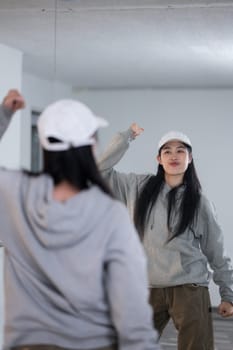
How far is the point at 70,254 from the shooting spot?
3.74 ft

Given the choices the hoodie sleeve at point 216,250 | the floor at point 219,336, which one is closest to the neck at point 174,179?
the hoodie sleeve at point 216,250

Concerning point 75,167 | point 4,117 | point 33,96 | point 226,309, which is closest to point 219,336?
point 33,96

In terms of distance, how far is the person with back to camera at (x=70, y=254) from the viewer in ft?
3.69

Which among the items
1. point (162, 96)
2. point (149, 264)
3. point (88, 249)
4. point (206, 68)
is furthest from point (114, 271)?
point (162, 96)

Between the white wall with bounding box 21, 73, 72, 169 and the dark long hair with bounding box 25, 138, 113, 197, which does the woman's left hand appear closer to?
the dark long hair with bounding box 25, 138, 113, 197

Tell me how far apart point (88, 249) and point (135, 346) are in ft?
→ 0.58

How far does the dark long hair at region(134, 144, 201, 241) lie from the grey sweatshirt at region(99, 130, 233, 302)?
1 cm

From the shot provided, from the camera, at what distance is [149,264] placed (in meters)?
2.26

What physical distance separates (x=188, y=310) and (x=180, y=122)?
2182 mm

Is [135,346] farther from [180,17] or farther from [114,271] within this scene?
[180,17]

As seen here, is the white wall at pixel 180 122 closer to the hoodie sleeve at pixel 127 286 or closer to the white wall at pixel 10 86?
the white wall at pixel 10 86

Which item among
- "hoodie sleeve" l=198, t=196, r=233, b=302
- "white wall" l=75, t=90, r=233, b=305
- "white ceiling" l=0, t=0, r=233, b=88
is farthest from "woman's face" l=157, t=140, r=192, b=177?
"white wall" l=75, t=90, r=233, b=305

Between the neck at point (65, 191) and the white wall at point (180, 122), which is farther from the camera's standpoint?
the white wall at point (180, 122)

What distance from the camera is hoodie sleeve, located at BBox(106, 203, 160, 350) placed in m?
1.11
